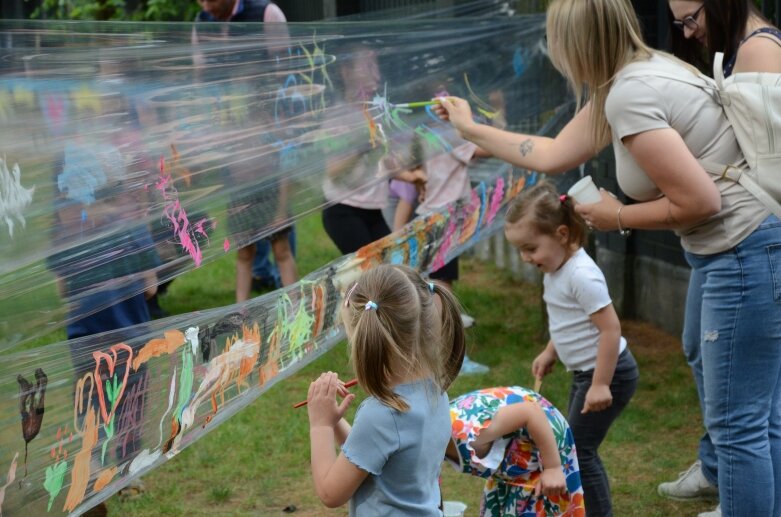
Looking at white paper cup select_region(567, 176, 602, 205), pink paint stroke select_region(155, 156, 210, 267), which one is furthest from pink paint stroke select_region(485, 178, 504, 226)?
pink paint stroke select_region(155, 156, 210, 267)

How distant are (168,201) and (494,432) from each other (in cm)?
104

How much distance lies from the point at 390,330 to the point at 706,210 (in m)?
0.94

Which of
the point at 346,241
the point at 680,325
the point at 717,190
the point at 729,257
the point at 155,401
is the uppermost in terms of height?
the point at 717,190

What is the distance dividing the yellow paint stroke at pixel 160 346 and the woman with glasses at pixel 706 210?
1202mm

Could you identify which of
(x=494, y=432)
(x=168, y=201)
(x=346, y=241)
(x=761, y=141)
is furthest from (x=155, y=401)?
(x=346, y=241)

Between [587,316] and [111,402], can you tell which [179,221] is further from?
[587,316]

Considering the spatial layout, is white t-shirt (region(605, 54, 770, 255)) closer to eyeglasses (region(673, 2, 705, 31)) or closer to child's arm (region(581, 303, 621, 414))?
eyeglasses (region(673, 2, 705, 31))

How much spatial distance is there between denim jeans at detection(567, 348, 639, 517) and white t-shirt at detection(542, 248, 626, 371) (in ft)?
0.22

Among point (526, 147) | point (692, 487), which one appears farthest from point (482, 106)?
point (692, 487)

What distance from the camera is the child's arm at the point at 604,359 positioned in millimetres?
3234

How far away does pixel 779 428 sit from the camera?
299 centimetres

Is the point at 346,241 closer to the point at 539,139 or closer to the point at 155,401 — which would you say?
the point at 539,139

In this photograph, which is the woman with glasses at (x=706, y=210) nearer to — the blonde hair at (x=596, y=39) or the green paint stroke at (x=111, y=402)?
the blonde hair at (x=596, y=39)

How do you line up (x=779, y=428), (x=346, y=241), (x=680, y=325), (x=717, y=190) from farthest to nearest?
(x=680, y=325)
(x=346, y=241)
(x=779, y=428)
(x=717, y=190)
